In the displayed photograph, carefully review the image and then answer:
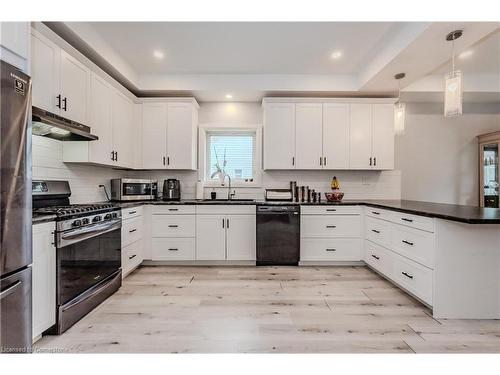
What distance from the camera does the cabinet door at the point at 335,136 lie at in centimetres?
409

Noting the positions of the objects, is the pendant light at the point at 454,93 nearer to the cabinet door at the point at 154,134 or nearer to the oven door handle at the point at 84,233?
the oven door handle at the point at 84,233

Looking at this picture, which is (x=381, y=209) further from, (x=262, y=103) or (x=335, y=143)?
(x=262, y=103)

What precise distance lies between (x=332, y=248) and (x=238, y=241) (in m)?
1.28

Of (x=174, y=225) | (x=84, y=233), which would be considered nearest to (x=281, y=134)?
(x=174, y=225)

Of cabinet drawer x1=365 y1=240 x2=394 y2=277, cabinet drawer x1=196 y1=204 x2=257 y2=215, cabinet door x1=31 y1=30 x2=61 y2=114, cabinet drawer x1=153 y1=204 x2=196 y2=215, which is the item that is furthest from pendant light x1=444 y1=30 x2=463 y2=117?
cabinet door x1=31 y1=30 x2=61 y2=114

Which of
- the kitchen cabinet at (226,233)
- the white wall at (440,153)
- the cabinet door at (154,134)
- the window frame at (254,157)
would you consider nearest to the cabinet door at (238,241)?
the kitchen cabinet at (226,233)

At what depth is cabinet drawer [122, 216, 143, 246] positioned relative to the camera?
3166mm

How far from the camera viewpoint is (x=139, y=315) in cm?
232

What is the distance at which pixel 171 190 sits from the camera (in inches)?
162

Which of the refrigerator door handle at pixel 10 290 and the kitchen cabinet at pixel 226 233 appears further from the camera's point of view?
the kitchen cabinet at pixel 226 233

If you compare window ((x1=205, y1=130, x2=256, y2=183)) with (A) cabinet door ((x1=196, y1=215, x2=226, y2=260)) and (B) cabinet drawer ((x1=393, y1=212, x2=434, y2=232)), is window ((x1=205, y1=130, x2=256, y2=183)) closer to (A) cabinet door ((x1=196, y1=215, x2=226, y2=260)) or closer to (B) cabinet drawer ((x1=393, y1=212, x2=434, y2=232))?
(A) cabinet door ((x1=196, y1=215, x2=226, y2=260))

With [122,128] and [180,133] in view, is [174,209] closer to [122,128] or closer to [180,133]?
[180,133]

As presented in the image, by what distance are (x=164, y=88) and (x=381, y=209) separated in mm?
3301

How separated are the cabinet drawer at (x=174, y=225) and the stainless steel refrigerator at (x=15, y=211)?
2.03 metres
